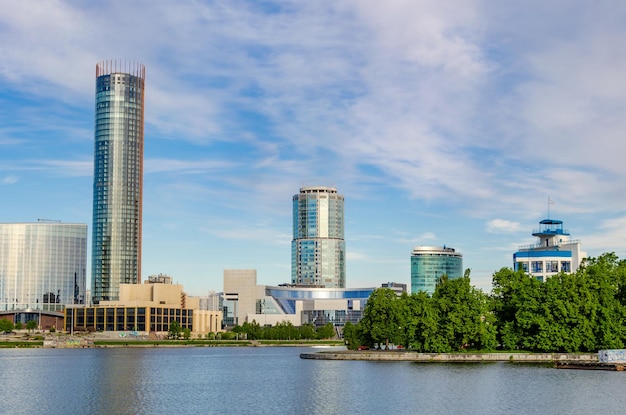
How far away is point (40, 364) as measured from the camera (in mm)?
172625

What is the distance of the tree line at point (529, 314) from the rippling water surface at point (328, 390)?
1021 cm

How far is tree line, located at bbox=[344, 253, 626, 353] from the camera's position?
14012 centimetres

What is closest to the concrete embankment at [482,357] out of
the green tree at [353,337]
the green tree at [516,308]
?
the green tree at [516,308]

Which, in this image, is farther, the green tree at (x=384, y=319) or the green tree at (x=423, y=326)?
the green tree at (x=384, y=319)

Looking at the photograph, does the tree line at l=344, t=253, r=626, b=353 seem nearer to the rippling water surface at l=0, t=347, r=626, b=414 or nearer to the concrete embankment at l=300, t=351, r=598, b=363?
the concrete embankment at l=300, t=351, r=598, b=363

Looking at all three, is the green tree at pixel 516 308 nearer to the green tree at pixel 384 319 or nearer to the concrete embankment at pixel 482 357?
the concrete embankment at pixel 482 357

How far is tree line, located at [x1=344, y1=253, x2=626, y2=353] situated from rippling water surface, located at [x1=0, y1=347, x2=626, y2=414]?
10.2 metres

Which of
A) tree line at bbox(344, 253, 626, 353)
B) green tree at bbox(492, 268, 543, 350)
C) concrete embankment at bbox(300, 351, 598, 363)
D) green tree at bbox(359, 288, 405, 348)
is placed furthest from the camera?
green tree at bbox(359, 288, 405, 348)

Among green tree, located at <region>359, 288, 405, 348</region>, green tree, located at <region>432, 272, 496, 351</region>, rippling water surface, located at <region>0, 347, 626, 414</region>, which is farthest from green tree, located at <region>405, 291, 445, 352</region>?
rippling water surface, located at <region>0, 347, 626, 414</region>

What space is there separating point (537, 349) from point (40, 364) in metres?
99.1

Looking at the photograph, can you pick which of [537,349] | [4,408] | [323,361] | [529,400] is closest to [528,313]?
[537,349]

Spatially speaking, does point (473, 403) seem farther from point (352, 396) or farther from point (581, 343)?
point (581, 343)

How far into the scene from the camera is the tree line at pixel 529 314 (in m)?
140

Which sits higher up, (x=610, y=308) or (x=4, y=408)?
(x=610, y=308)
